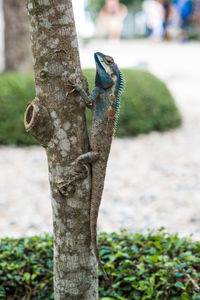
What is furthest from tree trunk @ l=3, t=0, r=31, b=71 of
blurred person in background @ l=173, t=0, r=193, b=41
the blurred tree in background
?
the blurred tree in background

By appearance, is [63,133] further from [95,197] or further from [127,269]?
[127,269]

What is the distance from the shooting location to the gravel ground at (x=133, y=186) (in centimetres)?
444

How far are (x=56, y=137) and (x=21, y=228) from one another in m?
2.59

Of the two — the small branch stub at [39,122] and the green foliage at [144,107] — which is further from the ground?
the green foliage at [144,107]

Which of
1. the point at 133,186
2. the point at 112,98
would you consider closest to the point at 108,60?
the point at 112,98

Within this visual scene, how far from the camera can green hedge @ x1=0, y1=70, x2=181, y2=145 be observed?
676 cm

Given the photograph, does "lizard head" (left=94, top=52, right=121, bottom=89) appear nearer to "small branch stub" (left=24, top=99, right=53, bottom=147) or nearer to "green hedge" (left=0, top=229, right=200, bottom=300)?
"small branch stub" (left=24, top=99, right=53, bottom=147)

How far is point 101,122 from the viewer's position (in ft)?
6.91

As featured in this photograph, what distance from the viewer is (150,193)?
5191mm

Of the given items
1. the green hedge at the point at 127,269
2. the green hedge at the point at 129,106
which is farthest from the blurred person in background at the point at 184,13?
the green hedge at the point at 127,269

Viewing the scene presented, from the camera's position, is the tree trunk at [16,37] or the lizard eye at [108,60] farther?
the tree trunk at [16,37]

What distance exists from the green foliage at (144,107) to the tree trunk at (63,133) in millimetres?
5003

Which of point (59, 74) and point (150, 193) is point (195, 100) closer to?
point (150, 193)

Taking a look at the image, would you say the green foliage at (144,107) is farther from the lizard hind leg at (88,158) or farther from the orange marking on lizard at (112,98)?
the lizard hind leg at (88,158)
